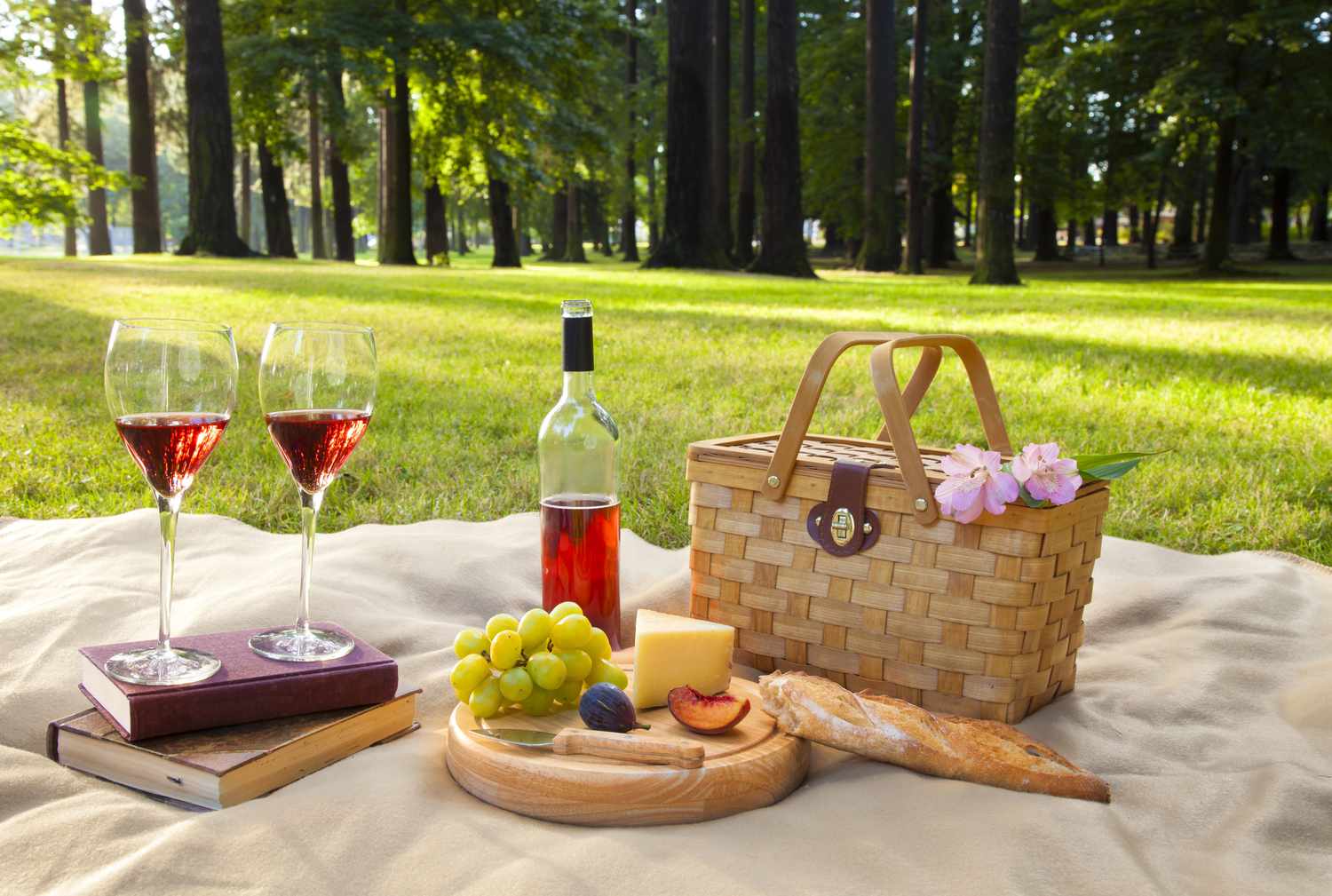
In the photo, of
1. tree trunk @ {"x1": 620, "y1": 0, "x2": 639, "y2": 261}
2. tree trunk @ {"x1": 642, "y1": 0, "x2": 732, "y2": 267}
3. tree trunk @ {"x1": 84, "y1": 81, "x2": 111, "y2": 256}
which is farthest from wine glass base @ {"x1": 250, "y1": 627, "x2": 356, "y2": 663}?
tree trunk @ {"x1": 620, "y1": 0, "x2": 639, "y2": 261}

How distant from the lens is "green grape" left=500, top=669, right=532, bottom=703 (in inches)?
76.1

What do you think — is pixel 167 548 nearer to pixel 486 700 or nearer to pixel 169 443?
pixel 169 443

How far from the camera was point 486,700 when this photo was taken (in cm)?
195

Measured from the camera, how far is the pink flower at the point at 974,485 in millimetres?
2102

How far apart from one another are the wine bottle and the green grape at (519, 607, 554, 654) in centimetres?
40

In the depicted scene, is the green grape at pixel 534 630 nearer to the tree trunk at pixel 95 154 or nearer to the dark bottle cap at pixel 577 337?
the dark bottle cap at pixel 577 337

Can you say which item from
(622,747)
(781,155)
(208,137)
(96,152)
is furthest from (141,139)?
(622,747)

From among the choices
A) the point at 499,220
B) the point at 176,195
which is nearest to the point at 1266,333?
the point at 499,220

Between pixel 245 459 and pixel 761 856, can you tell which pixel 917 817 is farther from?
pixel 245 459

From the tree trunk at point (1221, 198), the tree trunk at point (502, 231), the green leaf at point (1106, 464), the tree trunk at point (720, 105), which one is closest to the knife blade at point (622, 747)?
the green leaf at point (1106, 464)

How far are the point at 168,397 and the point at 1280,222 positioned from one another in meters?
33.6

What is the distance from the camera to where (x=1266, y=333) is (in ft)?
32.0

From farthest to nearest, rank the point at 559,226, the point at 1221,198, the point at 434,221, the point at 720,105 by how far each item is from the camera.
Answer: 1. the point at 559,226
2. the point at 434,221
3. the point at 720,105
4. the point at 1221,198

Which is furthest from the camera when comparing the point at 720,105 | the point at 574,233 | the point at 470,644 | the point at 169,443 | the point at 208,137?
the point at 574,233
